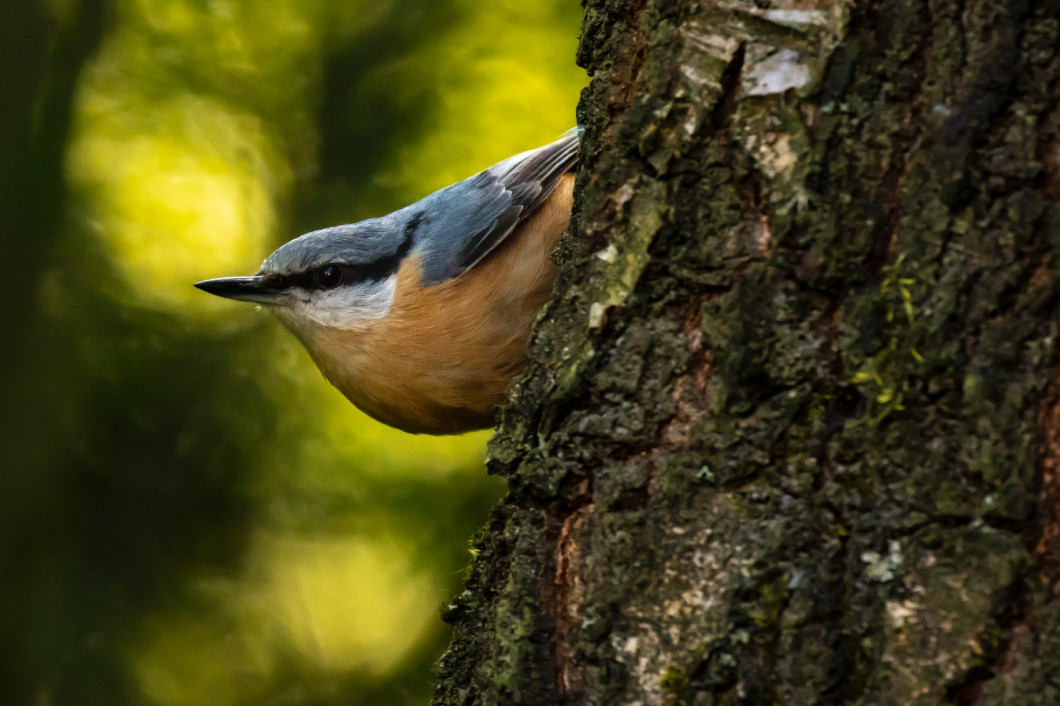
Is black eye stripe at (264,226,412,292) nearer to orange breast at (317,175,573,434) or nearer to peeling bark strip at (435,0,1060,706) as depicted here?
orange breast at (317,175,573,434)

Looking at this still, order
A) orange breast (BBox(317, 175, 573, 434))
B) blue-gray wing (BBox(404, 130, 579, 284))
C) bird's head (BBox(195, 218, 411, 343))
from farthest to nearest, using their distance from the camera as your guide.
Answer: bird's head (BBox(195, 218, 411, 343))
blue-gray wing (BBox(404, 130, 579, 284))
orange breast (BBox(317, 175, 573, 434))

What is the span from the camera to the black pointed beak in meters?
3.03

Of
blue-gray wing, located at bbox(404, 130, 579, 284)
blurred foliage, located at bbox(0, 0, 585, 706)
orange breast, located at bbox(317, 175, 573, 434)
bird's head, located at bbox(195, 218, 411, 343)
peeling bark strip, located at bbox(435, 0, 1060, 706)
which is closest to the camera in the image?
peeling bark strip, located at bbox(435, 0, 1060, 706)

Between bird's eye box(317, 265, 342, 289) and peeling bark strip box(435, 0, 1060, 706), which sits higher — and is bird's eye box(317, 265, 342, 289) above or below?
above

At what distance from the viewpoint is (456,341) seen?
8.49 feet

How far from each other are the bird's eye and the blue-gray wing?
27 cm

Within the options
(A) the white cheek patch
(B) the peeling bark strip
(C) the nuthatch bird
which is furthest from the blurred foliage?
(B) the peeling bark strip

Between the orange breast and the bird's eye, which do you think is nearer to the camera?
the orange breast

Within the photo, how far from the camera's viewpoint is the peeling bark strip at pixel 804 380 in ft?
3.61

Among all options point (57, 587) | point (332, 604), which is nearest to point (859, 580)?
point (332, 604)

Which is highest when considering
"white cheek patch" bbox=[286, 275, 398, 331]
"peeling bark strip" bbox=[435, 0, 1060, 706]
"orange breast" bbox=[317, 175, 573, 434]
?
"white cheek patch" bbox=[286, 275, 398, 331]

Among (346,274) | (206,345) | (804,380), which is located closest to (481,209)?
(346,274)

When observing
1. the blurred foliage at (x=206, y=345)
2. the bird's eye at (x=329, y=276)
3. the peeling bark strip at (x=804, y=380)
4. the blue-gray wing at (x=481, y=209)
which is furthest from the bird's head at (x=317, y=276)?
the peeling bark strip at (x=804, y=380)

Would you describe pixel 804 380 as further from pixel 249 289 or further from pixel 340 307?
pixel 249 289
